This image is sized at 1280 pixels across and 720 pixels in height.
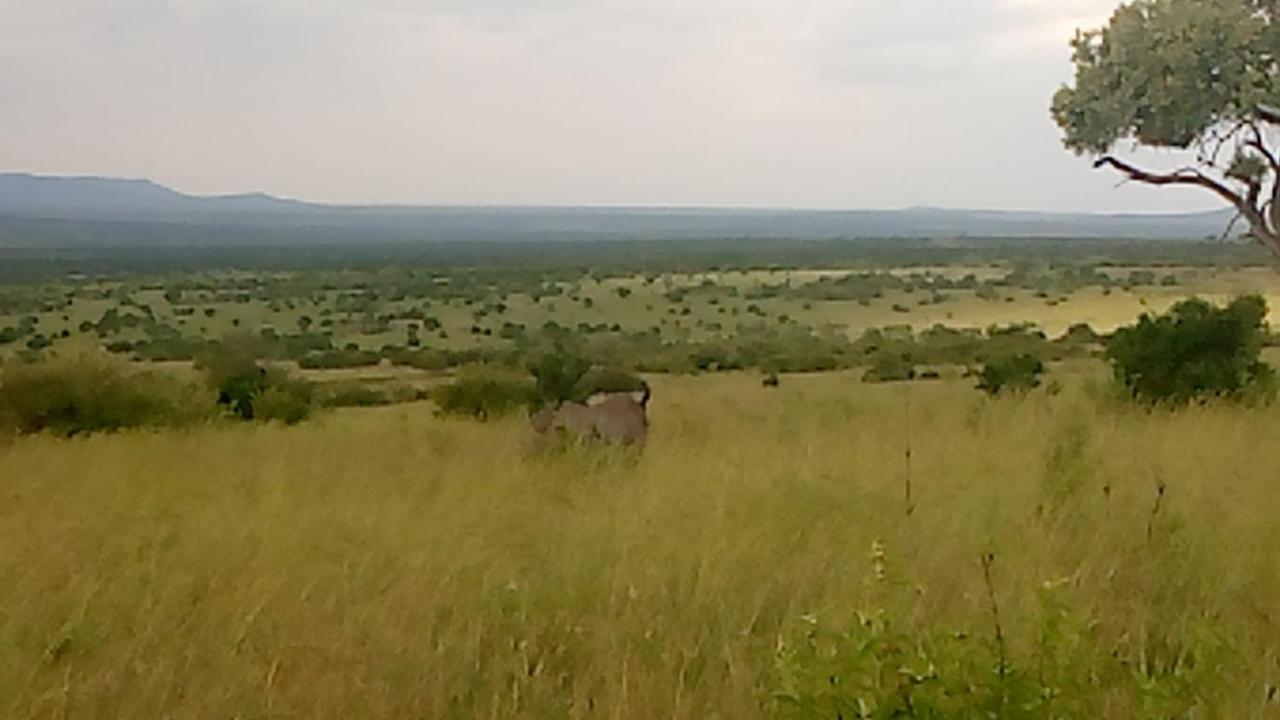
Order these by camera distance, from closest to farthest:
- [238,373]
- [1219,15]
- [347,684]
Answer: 1. [347,684]
2. [1219,15]
3. [238,373]

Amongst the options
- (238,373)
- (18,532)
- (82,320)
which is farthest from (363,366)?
(18,532)

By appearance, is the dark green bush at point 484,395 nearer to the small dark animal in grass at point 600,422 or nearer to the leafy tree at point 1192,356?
the small dark animal in grass at point 600,422

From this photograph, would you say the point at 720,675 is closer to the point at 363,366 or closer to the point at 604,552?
the point at 604,552

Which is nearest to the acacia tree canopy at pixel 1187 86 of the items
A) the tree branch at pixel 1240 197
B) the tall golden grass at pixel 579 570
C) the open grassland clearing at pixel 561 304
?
the tree branch at pixel 1240 197

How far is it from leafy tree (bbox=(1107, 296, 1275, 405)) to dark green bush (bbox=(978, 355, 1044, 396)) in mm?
3031

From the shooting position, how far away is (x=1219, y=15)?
15195mm

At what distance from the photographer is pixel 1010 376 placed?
19359 millimetres

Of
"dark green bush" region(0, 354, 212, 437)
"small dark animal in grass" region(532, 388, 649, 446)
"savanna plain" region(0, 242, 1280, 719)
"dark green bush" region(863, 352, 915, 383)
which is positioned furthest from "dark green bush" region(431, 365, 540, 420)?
"savanna plain" region(0, 242, 1280, 719)

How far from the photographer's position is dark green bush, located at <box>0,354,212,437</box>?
15.5 metres

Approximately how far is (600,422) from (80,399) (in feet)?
27.4

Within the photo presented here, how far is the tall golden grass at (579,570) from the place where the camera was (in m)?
3.85

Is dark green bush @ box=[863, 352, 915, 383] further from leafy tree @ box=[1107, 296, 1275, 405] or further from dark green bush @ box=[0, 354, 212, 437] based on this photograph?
dark green bush @ box=[0, 354, 212, 437]

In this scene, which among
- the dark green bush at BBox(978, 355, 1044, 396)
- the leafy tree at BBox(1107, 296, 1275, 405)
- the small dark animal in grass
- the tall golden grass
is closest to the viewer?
the tall golden grass

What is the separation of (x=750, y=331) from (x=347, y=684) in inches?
1797
